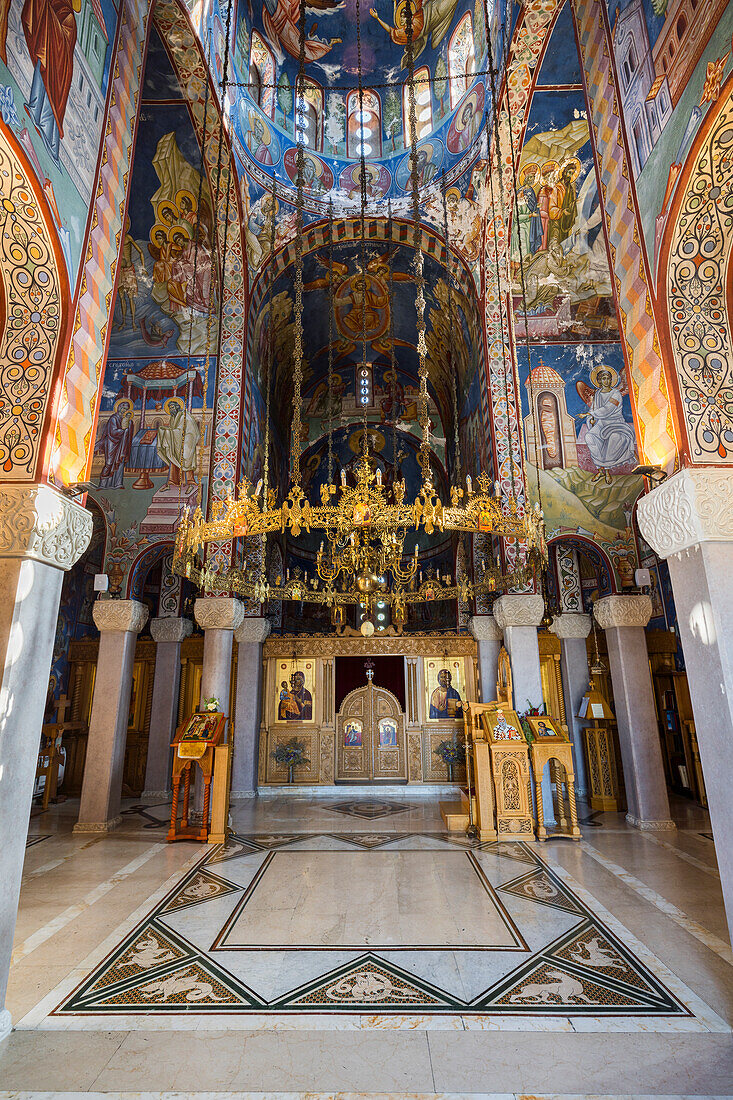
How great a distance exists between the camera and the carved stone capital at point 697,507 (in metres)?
3.99

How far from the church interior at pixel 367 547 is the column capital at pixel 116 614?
0.08 metres

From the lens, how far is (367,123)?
1238 centimetres

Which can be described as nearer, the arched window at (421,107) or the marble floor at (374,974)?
the marble floor at (374,974)

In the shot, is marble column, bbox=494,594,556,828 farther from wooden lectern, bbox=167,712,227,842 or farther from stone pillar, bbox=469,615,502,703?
wooden lectern, bbox=167,712,227,842

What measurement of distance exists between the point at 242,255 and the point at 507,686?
925 centimetres

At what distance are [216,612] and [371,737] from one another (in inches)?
221

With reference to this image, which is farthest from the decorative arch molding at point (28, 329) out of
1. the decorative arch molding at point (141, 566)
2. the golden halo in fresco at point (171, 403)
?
the golden halo in fresco at point (171, 403)

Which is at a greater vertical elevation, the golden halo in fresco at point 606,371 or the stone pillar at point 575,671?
the golden halo in fresco at point 606,371

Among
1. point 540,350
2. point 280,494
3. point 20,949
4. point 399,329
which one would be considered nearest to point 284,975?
point 20,949

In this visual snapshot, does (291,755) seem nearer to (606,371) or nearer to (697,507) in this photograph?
(606,371)

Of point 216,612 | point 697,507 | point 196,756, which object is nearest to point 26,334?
point 697,507

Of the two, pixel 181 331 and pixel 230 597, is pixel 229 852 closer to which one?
pixel 230 597

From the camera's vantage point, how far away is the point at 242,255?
428 inches

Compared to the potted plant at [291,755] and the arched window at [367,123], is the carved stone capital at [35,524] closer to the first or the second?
the potted plant at [291,755]
